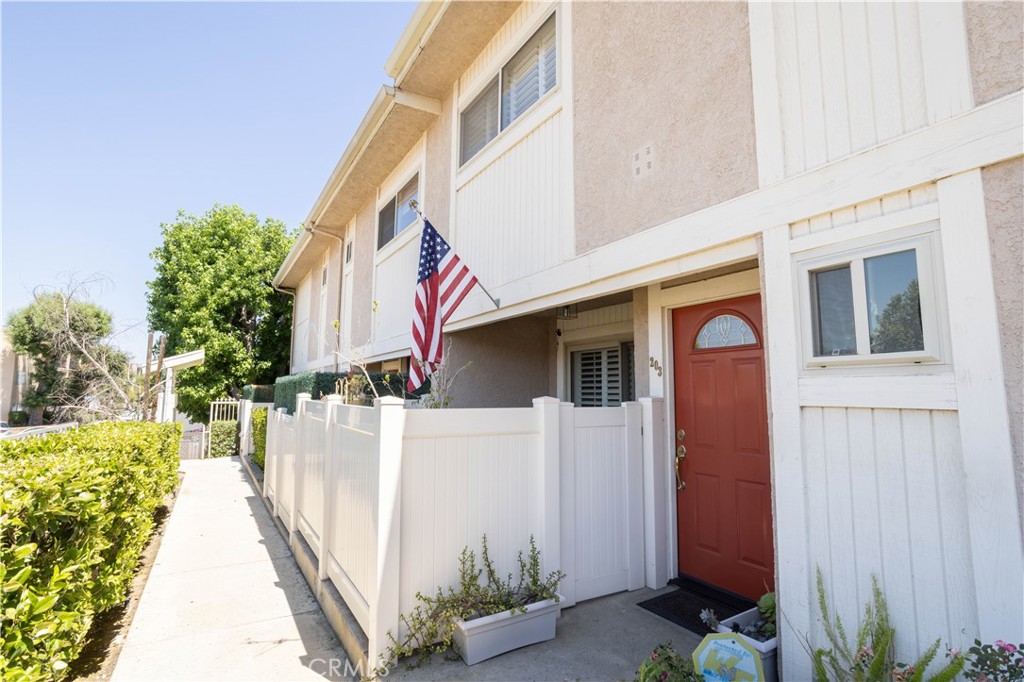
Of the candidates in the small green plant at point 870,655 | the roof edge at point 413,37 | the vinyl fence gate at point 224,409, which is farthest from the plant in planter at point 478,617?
the vinyl fence gate at point 224,409

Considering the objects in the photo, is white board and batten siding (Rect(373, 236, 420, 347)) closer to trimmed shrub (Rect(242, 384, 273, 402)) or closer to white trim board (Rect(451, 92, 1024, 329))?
white trim board (Rect(451, 92, 1024, 329))

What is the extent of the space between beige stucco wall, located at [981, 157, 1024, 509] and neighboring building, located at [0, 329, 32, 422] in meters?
40.8

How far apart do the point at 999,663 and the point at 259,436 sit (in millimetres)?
13056

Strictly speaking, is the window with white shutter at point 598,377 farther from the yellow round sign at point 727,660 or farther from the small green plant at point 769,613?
the yellow round sign at point 727,660

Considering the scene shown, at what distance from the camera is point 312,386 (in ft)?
30.0

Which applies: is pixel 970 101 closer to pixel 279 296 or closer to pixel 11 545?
pixel 11 545

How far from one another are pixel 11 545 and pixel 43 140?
802 centimetres

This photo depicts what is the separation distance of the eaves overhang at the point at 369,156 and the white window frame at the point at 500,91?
103 centimetres

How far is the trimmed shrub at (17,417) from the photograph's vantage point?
28.6 metres

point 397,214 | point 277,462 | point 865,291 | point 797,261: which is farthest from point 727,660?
point 397,214

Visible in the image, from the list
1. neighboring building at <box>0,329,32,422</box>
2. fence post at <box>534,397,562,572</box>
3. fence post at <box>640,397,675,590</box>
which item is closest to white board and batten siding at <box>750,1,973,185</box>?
fence post at <box>534,397,562,572</box>

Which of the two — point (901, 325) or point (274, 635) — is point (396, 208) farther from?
point (901, 325)

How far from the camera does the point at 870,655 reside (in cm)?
211

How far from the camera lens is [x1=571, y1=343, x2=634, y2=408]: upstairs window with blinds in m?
6.62
